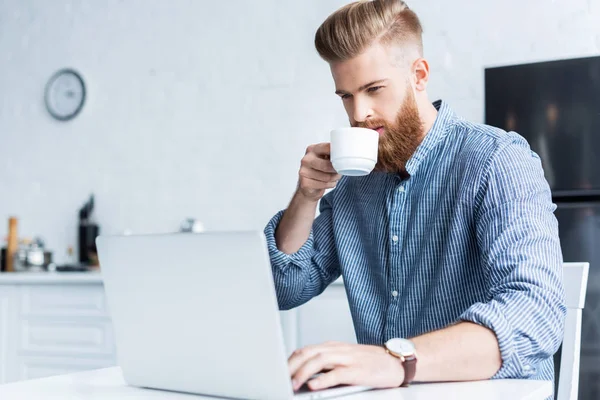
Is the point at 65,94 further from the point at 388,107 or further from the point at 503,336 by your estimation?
the point at 503,336

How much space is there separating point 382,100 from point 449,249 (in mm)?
314

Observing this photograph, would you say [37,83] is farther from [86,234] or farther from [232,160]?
[232,160]

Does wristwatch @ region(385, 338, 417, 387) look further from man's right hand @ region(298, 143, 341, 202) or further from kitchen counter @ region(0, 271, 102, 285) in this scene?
kitchen counter @ region(0, 271, 102, 285)

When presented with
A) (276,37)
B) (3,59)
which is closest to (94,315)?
(276,37)

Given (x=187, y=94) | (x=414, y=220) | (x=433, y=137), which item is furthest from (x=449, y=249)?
(x=187, y=94)

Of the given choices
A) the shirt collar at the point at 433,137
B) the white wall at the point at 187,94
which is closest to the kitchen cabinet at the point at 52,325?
the white wall at the point at 187,94

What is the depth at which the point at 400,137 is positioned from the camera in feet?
4.58

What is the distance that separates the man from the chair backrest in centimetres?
5

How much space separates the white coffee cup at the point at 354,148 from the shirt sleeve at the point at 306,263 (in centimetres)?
33

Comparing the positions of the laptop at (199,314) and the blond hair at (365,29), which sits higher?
the blond hair at (365,29)

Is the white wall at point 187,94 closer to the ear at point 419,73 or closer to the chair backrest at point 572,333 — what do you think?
the ear at point 419,73

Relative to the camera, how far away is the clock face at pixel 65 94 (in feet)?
13.0

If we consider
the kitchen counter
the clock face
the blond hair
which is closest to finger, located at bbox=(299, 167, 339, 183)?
the blond hair

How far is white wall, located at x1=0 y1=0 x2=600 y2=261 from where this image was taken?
3.01 meters
